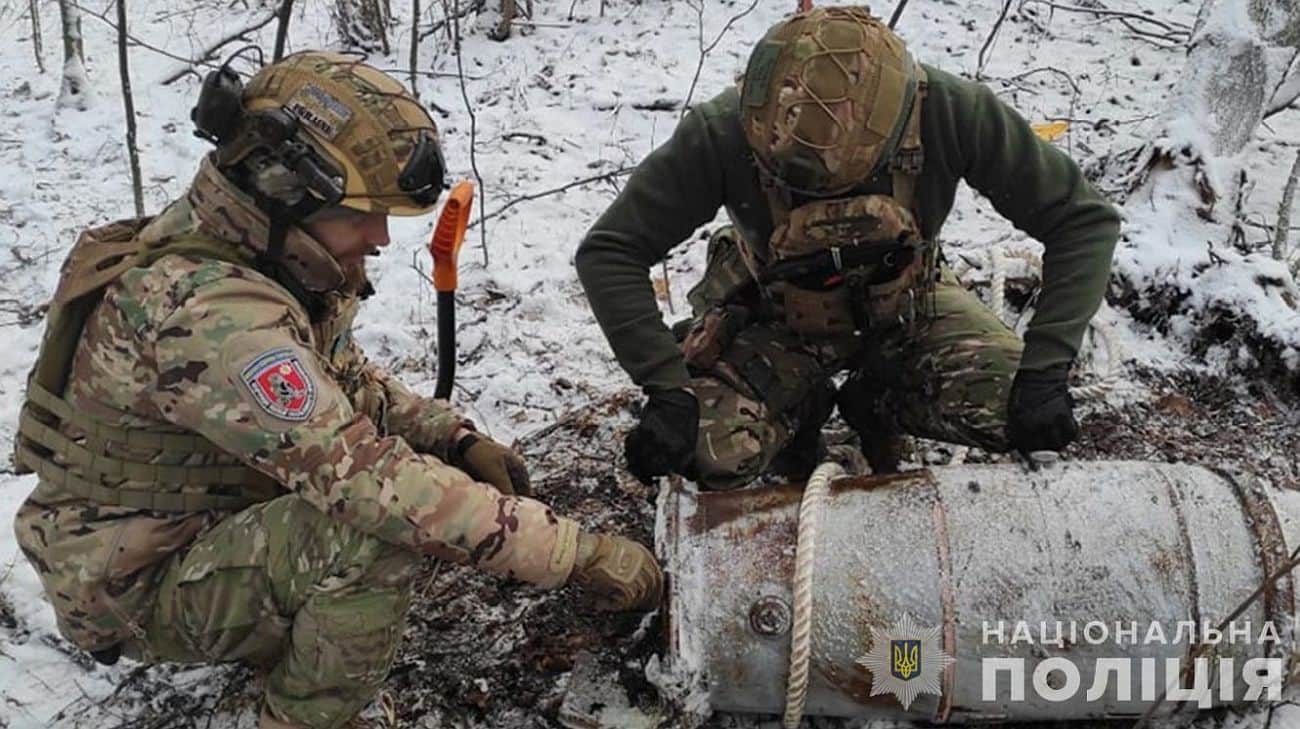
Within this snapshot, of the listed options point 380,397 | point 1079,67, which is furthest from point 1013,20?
point 380,397

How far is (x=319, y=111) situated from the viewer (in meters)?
2.12

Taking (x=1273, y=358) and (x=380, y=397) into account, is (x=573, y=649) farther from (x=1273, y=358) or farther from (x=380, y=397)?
(x=1273, y=358)

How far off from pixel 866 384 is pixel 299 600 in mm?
1705

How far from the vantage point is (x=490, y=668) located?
2678mm

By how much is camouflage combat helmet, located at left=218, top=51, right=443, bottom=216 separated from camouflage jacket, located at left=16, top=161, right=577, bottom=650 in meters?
0.17

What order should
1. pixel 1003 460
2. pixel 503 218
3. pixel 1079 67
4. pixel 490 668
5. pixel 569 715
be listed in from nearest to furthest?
pixel 569 715 → pixel 490 668 → pixel 1003 460 → pixel 503 218 → pixel 1079 67

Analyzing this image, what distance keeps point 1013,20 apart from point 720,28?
1.79m

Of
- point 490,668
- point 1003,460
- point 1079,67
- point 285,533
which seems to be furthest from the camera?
point 1079,67

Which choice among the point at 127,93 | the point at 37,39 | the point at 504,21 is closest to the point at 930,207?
the point at 127,93

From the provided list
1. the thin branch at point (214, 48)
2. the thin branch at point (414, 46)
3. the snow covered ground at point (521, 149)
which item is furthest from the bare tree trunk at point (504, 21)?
the thin branch at point (214, 48)

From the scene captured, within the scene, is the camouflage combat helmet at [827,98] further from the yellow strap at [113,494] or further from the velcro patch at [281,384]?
the yellow strap at [113,494]

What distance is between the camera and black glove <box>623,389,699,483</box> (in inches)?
104

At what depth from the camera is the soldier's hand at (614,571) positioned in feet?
7.46

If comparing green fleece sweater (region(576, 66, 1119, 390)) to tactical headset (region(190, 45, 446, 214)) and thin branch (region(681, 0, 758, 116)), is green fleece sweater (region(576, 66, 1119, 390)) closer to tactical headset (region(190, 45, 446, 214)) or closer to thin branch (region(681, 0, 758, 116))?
tactical headset (region(190, 45, 446, 214))
